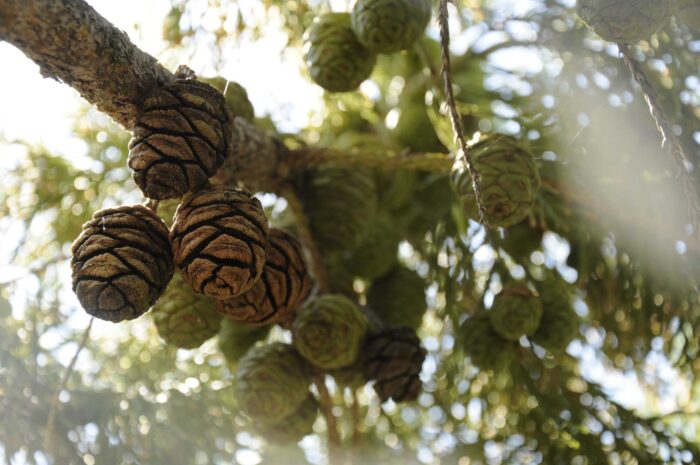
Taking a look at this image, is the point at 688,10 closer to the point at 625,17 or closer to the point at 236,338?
the point at 625,17

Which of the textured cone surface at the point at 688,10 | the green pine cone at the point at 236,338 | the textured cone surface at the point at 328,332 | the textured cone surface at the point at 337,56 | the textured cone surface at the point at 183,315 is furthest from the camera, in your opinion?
the green pine cone at the point at 236,338

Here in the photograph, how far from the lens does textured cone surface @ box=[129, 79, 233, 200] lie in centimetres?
130

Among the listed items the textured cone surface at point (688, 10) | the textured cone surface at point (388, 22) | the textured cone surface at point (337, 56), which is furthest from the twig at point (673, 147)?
the textured cone surface at point (337, 56)

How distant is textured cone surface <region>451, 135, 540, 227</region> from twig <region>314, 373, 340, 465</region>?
26.9 inches

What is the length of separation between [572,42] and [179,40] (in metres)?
1.25

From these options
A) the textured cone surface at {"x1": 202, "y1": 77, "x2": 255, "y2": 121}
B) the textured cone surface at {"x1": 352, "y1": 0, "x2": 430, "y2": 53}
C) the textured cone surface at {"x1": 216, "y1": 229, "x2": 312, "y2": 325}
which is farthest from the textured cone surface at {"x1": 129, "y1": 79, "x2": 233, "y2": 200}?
the textured cone surface at {"x1": 352, "y1": 0, "x2": 430, "y2": 53}

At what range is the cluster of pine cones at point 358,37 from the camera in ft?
6.18

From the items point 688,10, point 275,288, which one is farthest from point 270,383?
point 688,10

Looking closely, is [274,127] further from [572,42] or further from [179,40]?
[572,42]

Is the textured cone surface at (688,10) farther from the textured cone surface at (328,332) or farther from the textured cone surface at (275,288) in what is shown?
the textured cone surface at (328,332)

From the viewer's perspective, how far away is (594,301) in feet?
8.12

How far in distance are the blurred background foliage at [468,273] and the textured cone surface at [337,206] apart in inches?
5.8

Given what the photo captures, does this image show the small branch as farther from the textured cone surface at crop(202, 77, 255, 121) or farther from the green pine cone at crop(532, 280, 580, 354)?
the green pine cone at crop(532, 280, 580, 354)

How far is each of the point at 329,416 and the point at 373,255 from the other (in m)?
0.49
